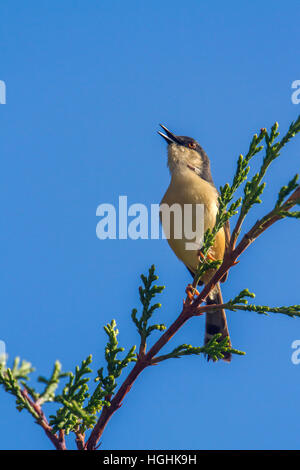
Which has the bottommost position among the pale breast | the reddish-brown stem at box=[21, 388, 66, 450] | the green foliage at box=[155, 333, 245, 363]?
the reddish-brown stem at box=[21, 388, 66, 450]

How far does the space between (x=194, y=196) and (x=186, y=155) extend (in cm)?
148

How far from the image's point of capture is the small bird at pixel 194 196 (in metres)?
6.19

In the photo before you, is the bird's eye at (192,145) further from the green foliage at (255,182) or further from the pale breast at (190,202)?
the green foliage at (255,182)

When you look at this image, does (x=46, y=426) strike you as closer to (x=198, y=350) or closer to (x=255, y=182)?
(x=198, y=350)

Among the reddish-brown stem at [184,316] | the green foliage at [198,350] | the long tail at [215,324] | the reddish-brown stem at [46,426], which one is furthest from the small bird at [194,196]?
the reddish-brown stem at [46,426]

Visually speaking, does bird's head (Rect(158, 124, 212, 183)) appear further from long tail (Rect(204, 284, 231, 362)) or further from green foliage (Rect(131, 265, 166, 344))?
green foliage (Rect(131, 265, 166, 344))

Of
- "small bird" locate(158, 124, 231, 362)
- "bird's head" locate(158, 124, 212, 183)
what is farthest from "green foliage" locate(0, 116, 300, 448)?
"bird's head" locate(158, 124, 212, 183)

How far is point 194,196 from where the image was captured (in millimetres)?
6203

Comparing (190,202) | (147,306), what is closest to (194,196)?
(190,202)

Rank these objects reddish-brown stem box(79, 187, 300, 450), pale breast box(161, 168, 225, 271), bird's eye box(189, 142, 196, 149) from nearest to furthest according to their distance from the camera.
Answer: reddish-brown stem box(79, 187, 300, 450)
pale breast box(161, 168, 225, 271)
bird's eye box(189, 142, 196, 149)

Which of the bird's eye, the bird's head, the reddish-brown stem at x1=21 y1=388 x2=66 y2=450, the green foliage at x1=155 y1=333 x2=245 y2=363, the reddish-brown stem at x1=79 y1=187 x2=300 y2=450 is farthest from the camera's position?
the bird's eye

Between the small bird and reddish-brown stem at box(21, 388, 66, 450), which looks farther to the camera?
the small bird

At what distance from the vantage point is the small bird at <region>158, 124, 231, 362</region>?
6.19m
